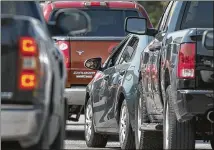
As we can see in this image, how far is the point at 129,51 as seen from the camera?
1388 centimetres

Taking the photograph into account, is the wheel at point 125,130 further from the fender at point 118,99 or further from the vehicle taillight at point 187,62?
the vehicle taillight at point 187,62

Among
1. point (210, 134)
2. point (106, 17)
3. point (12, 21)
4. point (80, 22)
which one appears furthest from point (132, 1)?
point (12, 21)

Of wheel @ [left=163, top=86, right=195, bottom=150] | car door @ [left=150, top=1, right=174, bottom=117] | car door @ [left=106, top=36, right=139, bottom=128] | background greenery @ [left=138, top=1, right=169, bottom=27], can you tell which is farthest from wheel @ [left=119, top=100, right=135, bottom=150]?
background greenery @ [left=138, top=1, right=169, bottom=27]

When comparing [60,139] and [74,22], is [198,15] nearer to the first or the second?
[74,22]

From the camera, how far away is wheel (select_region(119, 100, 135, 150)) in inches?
509

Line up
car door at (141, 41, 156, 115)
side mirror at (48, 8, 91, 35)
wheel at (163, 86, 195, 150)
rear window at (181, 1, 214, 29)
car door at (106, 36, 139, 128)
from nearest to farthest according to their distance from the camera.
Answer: side mirror at (48, 8, 91, 35)
wheel at (163, 86, 195, 150)
rear window at (181, 1, 214, 29)
car door at (141, 41, 156, 115)
car door at (106, 36, 139, 128)

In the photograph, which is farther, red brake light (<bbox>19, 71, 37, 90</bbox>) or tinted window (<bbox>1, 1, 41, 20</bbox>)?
tinted window (<bbox>1, 1, 41, 20</bbox>)

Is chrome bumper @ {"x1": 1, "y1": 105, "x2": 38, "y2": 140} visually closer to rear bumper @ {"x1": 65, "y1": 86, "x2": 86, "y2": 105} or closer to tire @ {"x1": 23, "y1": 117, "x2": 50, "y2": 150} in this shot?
tire @ {"x1": 23, "y1": 117, "x2": 50, "y2": 150}

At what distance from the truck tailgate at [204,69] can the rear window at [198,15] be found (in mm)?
1167

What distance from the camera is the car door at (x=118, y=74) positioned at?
13.6 meters

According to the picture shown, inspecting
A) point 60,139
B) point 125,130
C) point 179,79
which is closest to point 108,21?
point 125,130

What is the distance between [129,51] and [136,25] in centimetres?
171

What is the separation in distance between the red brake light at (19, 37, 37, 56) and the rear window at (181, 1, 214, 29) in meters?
3.60

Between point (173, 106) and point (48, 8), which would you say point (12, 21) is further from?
point (48, 8)
